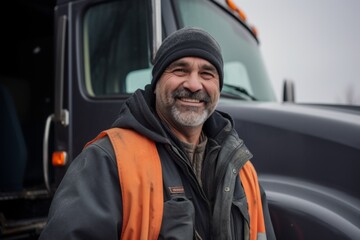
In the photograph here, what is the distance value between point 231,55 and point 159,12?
0.69 m

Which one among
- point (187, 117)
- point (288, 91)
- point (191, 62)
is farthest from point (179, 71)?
point (288, 91)

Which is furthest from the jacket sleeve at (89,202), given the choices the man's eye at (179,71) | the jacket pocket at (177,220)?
the man's eye at (179,71)

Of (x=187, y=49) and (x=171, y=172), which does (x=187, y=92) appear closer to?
(x=187, y=49)

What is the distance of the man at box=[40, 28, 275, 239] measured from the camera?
1.28 meters

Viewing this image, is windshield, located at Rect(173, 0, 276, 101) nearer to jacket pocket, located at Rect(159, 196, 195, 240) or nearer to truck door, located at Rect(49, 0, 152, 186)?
truck door, located at Rect(49, 0, 152, 186)

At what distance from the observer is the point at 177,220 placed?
134 cm

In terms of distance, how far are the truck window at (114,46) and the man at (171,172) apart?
0.79m

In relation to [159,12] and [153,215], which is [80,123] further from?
[153,215]

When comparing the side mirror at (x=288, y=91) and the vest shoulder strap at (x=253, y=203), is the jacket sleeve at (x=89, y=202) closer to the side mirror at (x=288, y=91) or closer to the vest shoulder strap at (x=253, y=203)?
the vest shoulder strap at (x=253, y=203)

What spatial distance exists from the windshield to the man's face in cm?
72

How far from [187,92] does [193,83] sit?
0.15 ft

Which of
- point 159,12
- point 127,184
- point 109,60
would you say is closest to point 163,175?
point 127,184

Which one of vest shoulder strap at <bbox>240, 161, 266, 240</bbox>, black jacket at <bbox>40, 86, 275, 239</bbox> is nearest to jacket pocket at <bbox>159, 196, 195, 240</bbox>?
black jacket at <bbox>40, 86, 275, 239</bbox>

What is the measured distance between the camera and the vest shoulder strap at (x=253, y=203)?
1.59 metres
